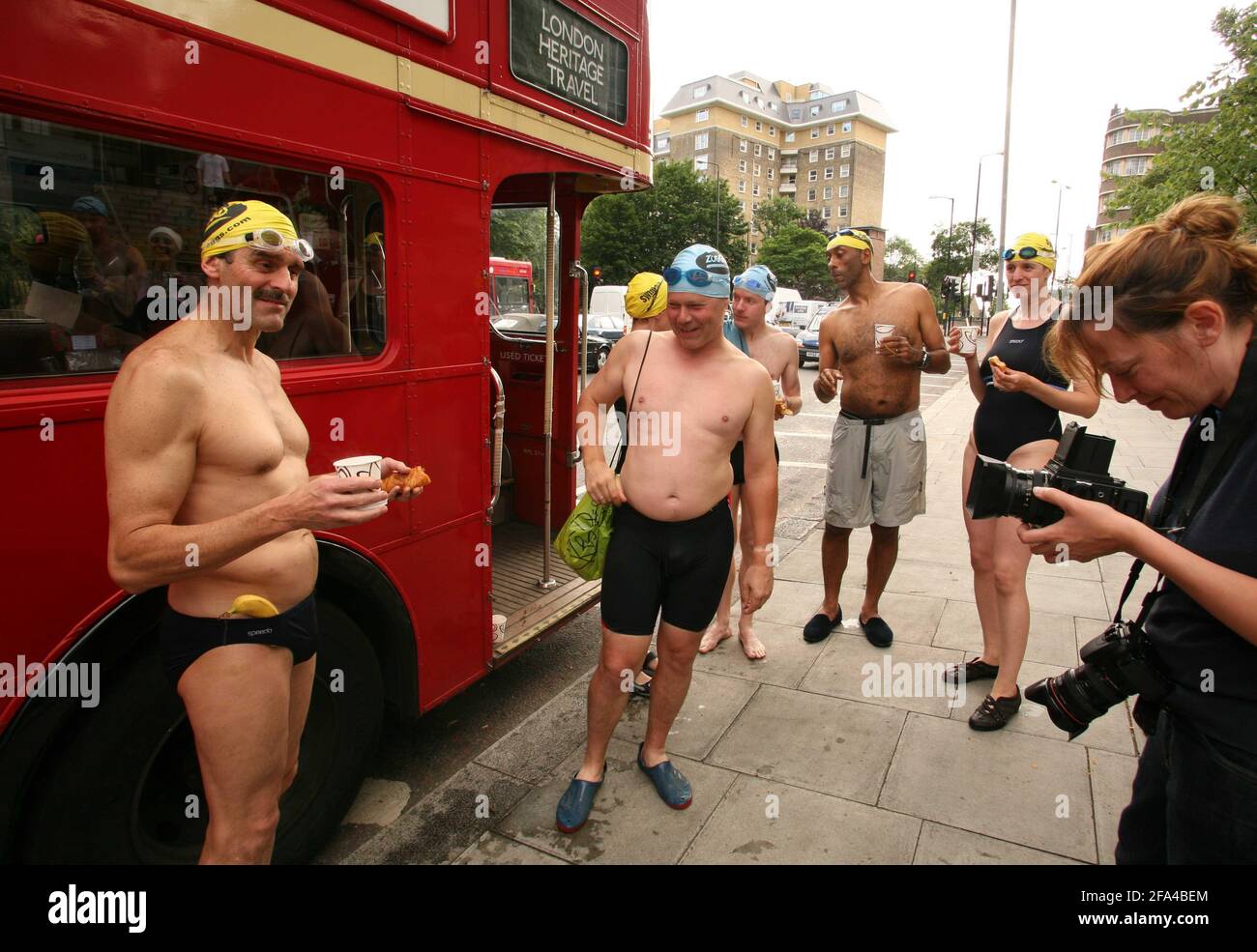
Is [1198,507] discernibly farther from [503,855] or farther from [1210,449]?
[503,855]

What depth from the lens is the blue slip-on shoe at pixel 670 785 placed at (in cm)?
281

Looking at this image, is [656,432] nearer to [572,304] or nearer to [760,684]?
A: [760,684]

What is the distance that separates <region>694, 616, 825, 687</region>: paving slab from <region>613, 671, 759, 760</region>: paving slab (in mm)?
89

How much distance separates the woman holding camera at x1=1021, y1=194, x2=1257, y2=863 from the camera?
136 cm

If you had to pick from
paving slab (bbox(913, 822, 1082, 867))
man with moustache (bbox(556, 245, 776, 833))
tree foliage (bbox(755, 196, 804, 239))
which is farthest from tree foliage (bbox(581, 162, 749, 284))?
paving slab (bbox(913, 822, 1082, 867))

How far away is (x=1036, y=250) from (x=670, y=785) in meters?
2.83

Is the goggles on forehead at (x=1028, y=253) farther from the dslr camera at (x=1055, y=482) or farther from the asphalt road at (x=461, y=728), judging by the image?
the asphalt road at (x=461, y=728)

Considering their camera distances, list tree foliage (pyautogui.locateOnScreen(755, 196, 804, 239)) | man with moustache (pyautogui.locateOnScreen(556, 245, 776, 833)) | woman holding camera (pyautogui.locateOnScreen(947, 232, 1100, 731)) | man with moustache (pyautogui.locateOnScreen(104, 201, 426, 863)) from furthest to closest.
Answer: tree foliage (pyautogui.locateOnScreen(755, 196, 804, 239)) < woman holding camera (pyautogui.locateOnScreen(947, 232, 1100, 731)) < man with moustache (pyautogui.locateOnScreen(556, 245, 776, 833)) < man with moustache (pyautogui.locateOnScreen(104, 201, 426, 863))

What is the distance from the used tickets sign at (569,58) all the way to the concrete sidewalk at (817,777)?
9.36 feet

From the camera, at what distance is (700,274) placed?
262 centimetres

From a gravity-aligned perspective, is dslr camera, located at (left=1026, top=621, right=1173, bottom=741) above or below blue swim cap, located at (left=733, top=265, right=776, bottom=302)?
below

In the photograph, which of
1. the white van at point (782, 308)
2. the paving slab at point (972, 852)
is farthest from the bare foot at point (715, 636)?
the white van at point (782, 308)

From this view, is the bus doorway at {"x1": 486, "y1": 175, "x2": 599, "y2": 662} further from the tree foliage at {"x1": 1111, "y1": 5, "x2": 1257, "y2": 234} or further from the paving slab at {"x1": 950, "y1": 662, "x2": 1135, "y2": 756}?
the tree foliage at {"x1": 1111, "y1": 5, "x2": 1257, "y2": 234}

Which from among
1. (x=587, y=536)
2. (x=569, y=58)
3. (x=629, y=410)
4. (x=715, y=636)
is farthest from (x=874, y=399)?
(x=569, y=58)
